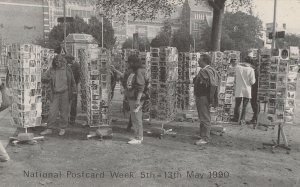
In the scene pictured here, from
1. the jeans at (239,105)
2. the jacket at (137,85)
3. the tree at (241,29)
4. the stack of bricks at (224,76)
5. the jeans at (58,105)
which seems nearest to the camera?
the jacket at (137,85)

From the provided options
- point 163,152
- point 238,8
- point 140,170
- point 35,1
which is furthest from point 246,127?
point 35,1

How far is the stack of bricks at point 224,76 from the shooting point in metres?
10.2

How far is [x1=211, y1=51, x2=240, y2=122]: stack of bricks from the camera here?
33.5 ft

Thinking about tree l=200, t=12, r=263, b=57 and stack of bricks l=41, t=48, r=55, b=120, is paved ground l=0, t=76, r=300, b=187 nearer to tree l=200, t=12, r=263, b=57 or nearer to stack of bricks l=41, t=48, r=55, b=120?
stack of bricks l=41, t=48, r=55, b=120

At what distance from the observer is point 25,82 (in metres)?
7.88

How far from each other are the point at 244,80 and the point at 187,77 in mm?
1660

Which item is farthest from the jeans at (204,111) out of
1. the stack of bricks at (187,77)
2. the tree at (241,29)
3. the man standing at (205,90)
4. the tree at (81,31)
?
the tree at (241,29)

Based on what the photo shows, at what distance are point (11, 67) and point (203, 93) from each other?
4261mm

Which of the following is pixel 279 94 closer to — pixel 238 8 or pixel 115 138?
pixel 115 138

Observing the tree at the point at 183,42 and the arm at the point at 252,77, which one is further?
the tree at the point at 183,42

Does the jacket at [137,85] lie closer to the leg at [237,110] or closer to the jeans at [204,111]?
the jeans at [204,111]

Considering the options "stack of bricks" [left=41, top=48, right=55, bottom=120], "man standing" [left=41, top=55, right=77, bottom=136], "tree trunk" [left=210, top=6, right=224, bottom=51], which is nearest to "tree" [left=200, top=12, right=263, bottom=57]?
"tree trunk" [left=210, top=6, right=224, bottom=51]

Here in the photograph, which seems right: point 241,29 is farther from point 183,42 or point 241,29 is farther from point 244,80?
point 244,80

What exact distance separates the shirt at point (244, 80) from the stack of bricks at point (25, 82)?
18.1 feet
